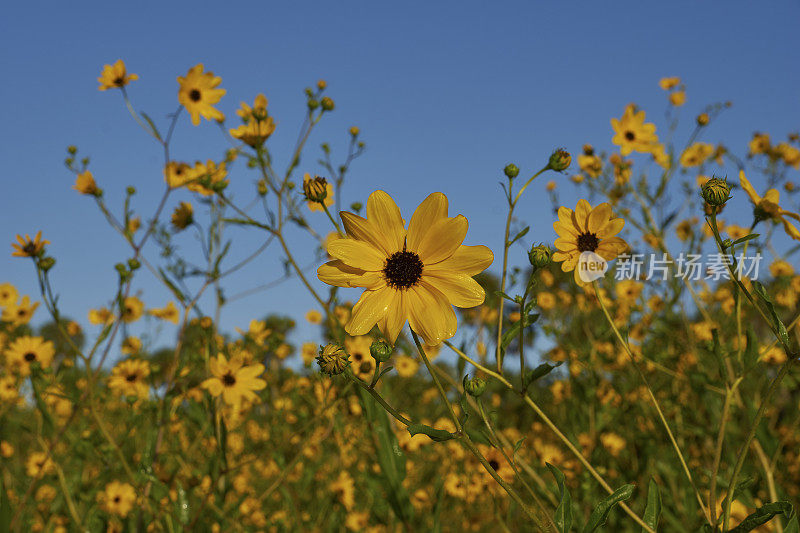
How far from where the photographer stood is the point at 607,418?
225cm

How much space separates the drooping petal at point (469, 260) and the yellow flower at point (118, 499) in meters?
1.93

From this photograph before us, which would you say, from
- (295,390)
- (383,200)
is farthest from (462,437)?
(295,390)

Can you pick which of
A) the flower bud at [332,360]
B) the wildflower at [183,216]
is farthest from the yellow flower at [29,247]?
the flower bud at [332,360]

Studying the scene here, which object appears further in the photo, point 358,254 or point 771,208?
point 771,208

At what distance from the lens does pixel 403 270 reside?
0.90 m

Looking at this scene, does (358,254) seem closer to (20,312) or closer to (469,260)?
(469,260)

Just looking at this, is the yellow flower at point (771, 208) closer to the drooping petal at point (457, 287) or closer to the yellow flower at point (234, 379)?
the drooping petal at point (457, 287)

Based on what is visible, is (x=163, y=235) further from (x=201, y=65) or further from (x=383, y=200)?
(x=383, y=200)

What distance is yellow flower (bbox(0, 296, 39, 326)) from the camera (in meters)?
2.48

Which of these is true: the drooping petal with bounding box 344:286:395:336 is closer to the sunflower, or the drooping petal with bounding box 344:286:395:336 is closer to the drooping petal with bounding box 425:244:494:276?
the drooping petal with bounding box 425:244:494:276

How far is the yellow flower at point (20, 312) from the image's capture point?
2482 mm

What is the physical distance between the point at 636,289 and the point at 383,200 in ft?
8.33

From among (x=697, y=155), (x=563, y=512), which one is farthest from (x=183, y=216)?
(x=697, y=155)

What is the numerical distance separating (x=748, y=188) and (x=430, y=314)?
26.3 inches
